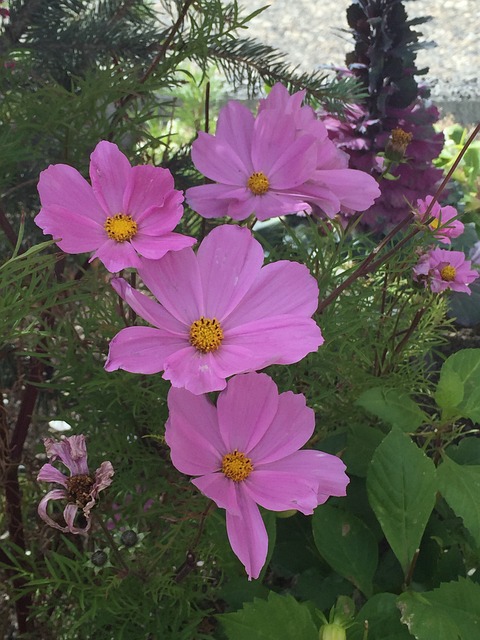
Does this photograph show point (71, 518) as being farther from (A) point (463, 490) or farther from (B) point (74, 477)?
(A) point (463, 490)

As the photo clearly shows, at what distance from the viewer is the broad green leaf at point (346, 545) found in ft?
1.61

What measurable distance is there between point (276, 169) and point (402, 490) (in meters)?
0.22

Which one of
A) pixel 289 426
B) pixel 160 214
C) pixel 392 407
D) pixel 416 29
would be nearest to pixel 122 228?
pixel 160 214

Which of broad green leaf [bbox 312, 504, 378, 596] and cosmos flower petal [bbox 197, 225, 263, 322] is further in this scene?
broad green leaf [bbox 312, 504, 378, 596]

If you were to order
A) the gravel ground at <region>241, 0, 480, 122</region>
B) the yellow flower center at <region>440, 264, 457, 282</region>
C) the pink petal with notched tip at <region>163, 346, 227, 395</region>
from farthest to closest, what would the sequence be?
the gravel ground at <region>241, 0, 480, 122</region>
the yellow flower center at <region>440, 264, 457, 282</region>
the pink petal with notched tip at <region>163, 346, 227, 395</region>

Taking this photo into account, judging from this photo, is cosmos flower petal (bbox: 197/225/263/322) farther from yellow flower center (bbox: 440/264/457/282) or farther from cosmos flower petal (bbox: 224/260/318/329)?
yellow flower center (bbox: 440/264/457/282)

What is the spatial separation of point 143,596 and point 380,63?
995mm

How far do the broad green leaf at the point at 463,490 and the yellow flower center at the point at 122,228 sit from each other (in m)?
0.27

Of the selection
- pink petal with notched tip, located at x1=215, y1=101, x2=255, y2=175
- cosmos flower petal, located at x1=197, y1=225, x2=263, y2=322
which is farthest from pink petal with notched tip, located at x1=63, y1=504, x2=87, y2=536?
pink petal with notched tip, located at x1=215, y1=101, x2=255, y2=175

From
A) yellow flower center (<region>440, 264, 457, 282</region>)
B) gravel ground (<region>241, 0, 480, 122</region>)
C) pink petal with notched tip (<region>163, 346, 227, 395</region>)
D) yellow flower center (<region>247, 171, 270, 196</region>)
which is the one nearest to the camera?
pink petal with notched tip (<region>163, 346, 227, 395</region>)

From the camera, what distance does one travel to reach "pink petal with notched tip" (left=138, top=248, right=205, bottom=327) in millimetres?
339

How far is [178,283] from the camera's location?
1.14 ft

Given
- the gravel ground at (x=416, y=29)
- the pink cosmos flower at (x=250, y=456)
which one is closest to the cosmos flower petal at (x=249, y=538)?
the pink cosmos flower at (x=250, y=456)

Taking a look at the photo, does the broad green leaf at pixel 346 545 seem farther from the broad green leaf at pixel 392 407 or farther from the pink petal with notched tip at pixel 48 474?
the pink petal with notched tip at pixel 48 474
